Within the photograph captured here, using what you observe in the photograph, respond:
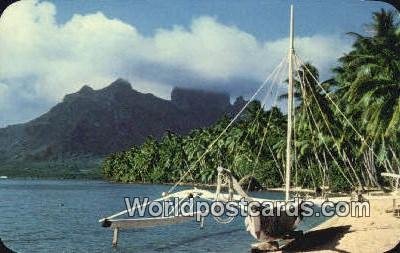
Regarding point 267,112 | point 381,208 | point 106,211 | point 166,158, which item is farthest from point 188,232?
point 166,158

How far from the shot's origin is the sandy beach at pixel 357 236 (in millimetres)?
13898

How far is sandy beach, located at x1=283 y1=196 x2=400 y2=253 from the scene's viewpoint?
1390 cm

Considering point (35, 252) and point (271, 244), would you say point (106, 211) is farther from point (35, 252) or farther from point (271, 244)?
point (271, 244)

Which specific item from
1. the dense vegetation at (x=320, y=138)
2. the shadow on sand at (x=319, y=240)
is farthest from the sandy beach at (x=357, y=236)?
the dense vegetation at (x=320, y=138)

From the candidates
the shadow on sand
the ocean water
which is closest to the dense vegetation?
the shadow on sand

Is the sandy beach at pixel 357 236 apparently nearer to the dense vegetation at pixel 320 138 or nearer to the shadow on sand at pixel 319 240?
the shadow on sand at pixel 319 240

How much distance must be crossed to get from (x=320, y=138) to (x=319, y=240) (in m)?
17.3

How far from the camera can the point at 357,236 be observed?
578 inches

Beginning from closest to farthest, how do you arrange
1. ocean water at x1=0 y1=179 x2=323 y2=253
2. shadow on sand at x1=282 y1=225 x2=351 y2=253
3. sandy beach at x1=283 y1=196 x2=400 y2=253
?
1. sandy beach at x1=283 y1=196 x2=400 y2=253
2. shadow on sand at x1=282 y1=225 x2=351 y2=253
3. ocean water at x1=0 y1=179 x2=323 y2=253

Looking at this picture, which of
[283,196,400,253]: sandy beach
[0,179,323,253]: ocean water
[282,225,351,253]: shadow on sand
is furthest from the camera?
[0,179,323,253]: ocean water

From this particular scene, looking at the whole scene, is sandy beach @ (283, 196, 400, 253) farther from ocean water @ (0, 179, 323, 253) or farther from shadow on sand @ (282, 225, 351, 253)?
ocean water @ (0, 179, 323, 253)

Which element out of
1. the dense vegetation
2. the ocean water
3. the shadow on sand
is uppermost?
the dense vegetation

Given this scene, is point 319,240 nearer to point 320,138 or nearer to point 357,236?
point 357,236

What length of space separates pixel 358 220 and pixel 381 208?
1.75 m
